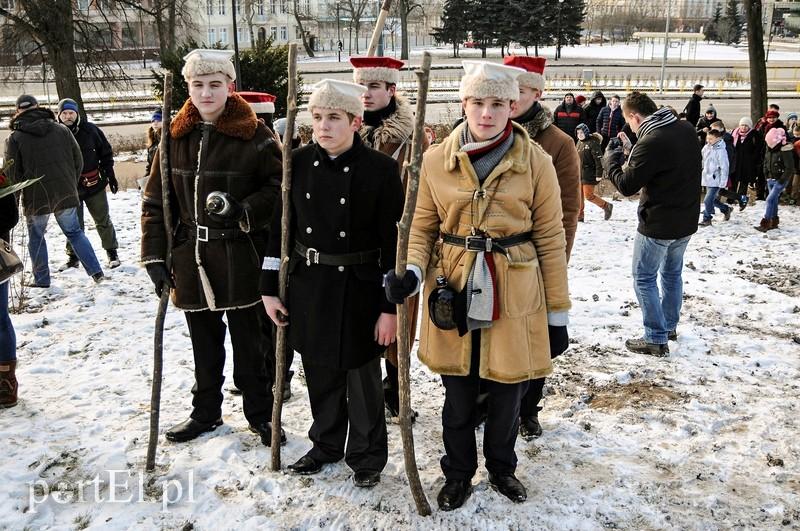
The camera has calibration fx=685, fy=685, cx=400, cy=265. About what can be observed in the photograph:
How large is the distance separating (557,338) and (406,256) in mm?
909

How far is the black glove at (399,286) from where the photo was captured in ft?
10.3

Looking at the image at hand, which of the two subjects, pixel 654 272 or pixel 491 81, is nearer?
pixel 491 81

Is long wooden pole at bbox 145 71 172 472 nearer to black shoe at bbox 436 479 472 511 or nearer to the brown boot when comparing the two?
the brown boot

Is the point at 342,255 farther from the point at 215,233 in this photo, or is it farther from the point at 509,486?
the point at 509,486

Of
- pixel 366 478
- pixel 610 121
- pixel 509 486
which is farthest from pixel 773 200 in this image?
pixel 366 478

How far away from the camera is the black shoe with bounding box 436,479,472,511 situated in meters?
3.48

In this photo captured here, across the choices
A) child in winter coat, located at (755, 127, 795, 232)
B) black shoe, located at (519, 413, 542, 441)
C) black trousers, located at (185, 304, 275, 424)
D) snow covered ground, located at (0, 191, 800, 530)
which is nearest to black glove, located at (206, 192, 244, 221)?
black trousers, located at (185, 304, 275, 424)

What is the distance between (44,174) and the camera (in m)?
7.03

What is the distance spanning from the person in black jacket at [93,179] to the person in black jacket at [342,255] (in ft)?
17.0

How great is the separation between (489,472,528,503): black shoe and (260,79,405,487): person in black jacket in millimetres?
635

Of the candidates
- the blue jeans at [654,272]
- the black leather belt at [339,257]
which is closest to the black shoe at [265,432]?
the black leather belt at [339,257]

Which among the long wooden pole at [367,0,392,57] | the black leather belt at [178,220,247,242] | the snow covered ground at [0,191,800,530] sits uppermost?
the long wooden pole at [367,0,392,57]

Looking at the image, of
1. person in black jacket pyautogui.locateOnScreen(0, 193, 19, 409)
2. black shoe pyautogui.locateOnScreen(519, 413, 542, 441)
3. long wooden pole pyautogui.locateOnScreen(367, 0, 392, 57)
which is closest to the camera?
long wooden pole pyautogui.locateOnScreen(367, 0, 392, 57)

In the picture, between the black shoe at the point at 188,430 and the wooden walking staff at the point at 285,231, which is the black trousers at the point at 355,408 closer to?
the wooden walking staff at the point at 285,231
